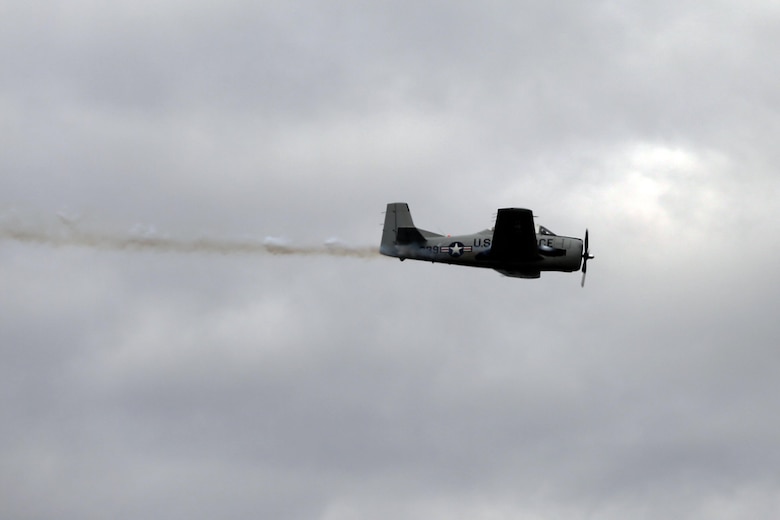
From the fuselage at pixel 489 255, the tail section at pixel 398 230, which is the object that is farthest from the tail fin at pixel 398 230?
the fuselage at pixel 489 255

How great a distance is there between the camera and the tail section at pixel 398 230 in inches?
2608

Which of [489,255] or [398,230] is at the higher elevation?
[398,230]

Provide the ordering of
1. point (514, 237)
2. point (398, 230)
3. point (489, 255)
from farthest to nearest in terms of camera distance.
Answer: point (398, 230) < point (489, 255) < point (514, 237)

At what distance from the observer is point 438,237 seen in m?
66.2

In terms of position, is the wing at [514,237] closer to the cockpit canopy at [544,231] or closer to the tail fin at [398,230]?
the cockpit canopy at [544,231]

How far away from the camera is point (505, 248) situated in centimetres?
6341

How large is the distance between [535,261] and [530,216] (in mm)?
2637

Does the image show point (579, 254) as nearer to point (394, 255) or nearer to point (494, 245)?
point (494, 245)

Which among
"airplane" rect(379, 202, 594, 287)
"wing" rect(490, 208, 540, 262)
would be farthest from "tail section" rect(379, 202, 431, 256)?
"wing" rect(490, 208, 540, 262)

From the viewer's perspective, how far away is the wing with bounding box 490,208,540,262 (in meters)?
62.5

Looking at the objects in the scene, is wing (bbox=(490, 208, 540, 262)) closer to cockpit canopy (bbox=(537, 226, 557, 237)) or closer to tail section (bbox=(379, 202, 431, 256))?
cockpit canopy (bbox=(537, 226, 557, 237))

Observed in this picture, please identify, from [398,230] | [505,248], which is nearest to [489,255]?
[505,248]

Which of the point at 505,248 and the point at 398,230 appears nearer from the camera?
the point at 505,248

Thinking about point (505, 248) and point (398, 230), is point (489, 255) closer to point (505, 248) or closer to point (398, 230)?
point (505, 248)
